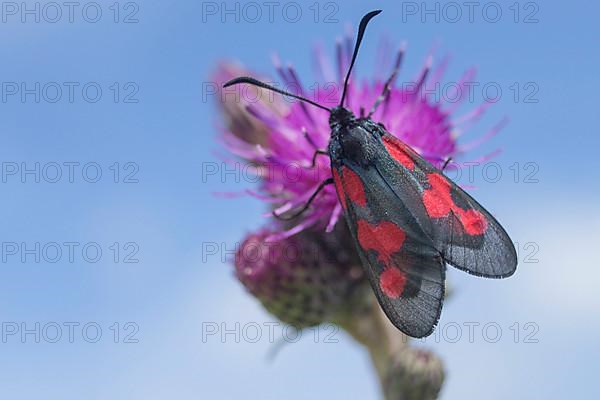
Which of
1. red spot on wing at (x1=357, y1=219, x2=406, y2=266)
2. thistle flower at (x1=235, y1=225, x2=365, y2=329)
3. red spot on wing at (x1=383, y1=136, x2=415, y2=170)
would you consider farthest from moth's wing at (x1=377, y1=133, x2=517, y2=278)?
thistle flower at (x1=235, y1=225, x2=365, y2=329)

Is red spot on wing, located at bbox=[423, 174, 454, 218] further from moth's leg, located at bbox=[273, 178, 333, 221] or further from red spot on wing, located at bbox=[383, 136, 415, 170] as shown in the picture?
moth's leg, located at bbox=[273, 178, 333, 221]

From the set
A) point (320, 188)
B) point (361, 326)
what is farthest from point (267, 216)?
point (361, 326)

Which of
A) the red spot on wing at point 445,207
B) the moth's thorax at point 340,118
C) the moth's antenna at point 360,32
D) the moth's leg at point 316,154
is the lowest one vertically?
the red spot on wing at point 445,207

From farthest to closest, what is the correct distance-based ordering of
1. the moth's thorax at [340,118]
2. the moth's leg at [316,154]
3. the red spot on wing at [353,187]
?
1. the moth's leg at [316,154]
2. the moth's thorax at [340,118]
3. the red spot on wing at [353,187]

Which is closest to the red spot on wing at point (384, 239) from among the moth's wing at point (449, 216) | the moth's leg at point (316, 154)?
the moth's wing at point (449, 216)

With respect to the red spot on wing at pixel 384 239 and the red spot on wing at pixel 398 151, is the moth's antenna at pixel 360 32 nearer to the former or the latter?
the red spot on wing at pixel 398 151

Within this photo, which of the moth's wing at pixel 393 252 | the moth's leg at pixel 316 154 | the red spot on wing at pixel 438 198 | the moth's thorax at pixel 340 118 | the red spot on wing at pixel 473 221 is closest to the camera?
the moth's wing at pixel 393 252

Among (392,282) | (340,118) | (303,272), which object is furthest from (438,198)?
(303,272)

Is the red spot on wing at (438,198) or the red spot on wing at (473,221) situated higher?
the red spot on wing at (438,198)
